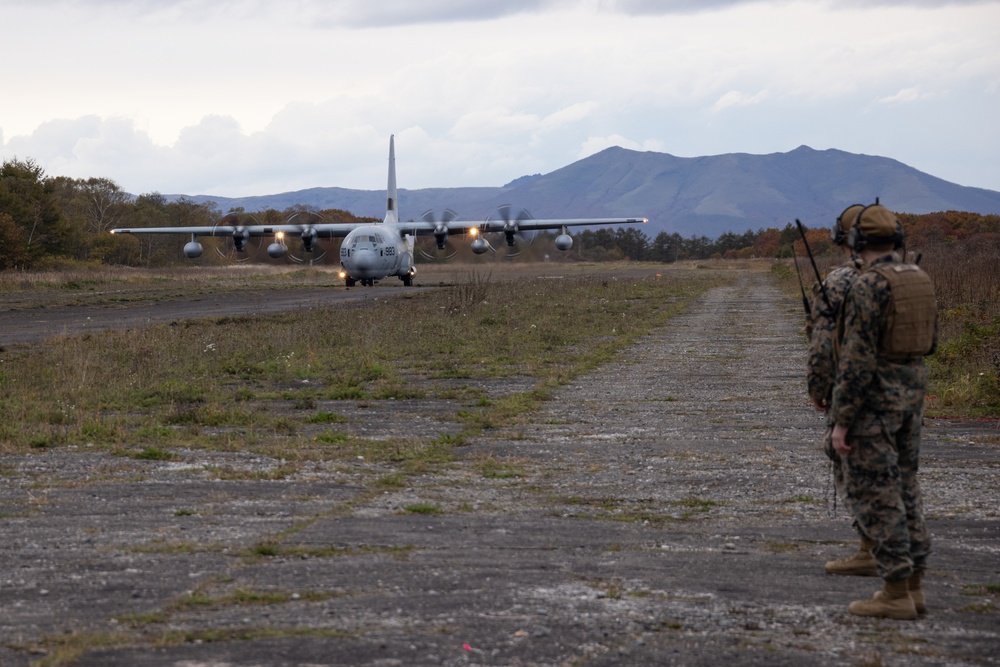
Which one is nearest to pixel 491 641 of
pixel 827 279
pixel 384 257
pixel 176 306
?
pixel 827 279

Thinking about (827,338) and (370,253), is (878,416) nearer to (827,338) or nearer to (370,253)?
(827,338)

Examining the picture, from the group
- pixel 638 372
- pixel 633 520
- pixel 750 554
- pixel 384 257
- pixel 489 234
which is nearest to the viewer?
pixel 750 554

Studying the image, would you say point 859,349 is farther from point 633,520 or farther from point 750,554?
point 633,520

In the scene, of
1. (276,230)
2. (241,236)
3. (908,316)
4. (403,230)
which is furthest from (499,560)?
(241,236)

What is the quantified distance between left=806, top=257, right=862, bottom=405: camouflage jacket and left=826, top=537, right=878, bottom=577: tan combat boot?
0.96m

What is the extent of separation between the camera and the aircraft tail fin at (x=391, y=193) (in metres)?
60.4

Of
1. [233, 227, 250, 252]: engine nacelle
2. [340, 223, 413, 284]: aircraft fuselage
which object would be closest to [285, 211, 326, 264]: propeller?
[233, 227, 250, 252]: engine nacelle

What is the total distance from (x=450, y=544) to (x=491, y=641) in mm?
2106

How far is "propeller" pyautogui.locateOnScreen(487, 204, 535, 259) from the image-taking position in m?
58.8

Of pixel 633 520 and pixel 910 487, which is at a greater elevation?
pixel 910 487

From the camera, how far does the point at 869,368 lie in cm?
596

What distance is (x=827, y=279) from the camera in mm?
6336

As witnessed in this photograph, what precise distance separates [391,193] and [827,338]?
58.2 meters

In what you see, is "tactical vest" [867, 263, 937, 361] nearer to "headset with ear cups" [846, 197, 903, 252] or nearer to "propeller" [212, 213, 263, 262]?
"headset with ear cups" [846, 197, 903, 252]
